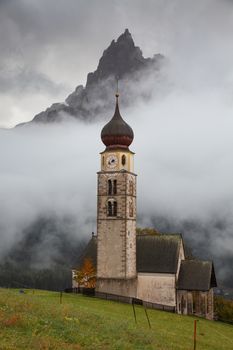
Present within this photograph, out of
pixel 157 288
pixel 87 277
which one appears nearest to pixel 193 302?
pixel 157 288

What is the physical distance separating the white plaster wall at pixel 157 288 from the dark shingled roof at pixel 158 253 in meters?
0.82

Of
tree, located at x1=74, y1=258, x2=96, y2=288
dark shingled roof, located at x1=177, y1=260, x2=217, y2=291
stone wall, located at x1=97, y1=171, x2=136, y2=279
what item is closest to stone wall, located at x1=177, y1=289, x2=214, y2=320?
dark shingled roof, located at x1=177, y1=260, x2=217, y2=291

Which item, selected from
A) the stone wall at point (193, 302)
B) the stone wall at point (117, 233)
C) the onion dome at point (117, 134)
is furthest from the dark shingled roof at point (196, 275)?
the onion dome at point (117, 134)

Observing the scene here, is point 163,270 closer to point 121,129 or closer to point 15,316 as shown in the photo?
point 121,129

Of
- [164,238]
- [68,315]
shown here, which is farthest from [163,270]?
[68,315]

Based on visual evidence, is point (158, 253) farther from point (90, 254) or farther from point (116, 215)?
point (90, 254)

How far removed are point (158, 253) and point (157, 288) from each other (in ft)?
16.2

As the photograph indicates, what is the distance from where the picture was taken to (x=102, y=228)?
214 feet

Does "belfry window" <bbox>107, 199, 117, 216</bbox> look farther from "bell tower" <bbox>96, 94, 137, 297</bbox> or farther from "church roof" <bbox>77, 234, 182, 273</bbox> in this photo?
"church roof" <bbox>77, 234, 182, 273</bbox>

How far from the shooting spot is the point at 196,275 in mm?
67750

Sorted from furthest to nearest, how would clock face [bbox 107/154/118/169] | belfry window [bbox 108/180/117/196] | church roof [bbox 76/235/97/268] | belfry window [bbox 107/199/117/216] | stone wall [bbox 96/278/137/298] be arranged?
church roof [bbox 76/235/97/268], clock face [bbox 107/154/118/169], belfry window [bbox 108/180/117/196], belfry window [bbox 107/199/117/216], stone wall [bbox 96/278/137/298]

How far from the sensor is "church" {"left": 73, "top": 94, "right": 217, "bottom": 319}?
64.1 metres

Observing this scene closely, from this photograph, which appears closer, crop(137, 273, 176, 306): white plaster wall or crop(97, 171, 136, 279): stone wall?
crop(97, 171, 136, 279): stone wall

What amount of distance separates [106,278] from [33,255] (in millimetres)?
112543
